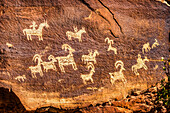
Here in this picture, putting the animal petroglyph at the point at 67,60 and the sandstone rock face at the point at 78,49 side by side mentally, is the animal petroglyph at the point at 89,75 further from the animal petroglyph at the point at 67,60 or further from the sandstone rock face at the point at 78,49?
the animal petroglyph at the point at 67,60

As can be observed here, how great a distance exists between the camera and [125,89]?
9.68 feet

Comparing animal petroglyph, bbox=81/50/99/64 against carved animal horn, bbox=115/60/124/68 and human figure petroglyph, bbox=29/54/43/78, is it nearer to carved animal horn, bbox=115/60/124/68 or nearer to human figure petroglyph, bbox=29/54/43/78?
carved animal horn, bbox=115/60/124/68

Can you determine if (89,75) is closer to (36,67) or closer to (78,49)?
(78,49)

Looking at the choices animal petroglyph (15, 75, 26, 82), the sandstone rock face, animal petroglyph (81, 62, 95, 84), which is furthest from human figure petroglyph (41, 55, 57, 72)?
animal petroglyph (81, 62, 95, 84)

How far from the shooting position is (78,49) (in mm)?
2887

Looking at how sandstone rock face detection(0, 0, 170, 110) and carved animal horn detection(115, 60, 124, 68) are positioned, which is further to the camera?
carved animal horn detection(115, 60, 124, 68)

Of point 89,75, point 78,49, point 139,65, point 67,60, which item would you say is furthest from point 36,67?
point 139,65

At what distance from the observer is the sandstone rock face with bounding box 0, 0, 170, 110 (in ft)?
→ 9.21

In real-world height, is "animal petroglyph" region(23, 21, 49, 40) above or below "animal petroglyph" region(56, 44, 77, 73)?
above

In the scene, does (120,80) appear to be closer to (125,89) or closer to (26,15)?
(125,89)

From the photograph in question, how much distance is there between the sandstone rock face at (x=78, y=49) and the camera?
2807mm

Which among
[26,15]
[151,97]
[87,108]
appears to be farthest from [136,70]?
[26,15]

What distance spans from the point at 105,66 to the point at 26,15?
51.0 inches

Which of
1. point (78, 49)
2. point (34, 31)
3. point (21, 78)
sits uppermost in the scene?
point (34, 31)
